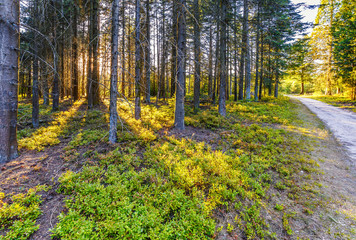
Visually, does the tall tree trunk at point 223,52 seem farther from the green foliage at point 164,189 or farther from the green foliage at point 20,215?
the green foliage at point 20,215

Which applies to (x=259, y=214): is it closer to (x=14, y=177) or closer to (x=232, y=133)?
(x=232, y=133)

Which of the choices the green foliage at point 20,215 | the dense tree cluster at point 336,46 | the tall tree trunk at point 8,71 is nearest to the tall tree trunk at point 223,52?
the tall tree trunk at point 8,71

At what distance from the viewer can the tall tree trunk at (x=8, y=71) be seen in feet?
12.0

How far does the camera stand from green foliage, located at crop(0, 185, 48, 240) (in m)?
2.25

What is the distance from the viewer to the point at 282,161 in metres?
5.40

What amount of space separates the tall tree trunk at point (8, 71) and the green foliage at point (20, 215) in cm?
190

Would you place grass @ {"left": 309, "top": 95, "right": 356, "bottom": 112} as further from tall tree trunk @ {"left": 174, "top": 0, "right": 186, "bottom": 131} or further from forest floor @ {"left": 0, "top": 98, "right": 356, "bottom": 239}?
tall tree trunk @ {"left": 174, "top": 0, "right": 186, "bottom": 131}

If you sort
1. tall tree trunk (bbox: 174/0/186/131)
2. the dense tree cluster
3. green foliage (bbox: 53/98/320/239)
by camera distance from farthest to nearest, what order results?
1. the dense tree cluster
2. tall tree trunk (bbox: 174/0/186/131)
3. green foliage (bbox: 53/98/320/239)

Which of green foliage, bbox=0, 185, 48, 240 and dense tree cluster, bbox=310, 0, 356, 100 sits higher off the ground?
dense tree cluster, bbox=310, 0, 356, 100

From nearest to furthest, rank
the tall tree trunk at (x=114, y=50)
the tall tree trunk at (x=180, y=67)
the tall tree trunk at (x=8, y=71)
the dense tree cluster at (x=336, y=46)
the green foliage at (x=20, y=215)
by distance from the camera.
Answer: the green foliage at (x=20, y=215), the tall tree trunk at (x=8, y=71), the tall tree trunk at (x=114, y=50), the tall tree trunk at (x=180, y=67), the dense tree cluster at (x=336, y=46)

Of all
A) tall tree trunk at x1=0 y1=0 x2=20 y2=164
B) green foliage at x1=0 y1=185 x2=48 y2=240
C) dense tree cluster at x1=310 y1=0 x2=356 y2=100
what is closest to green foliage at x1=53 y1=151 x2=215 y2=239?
green foliage at x1=0 y1=185 x2=48 y2=240

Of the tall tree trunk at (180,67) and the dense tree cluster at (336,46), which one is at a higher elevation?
the dense tree cluster at (336,46)

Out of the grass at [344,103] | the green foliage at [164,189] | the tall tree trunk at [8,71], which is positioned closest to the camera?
the green foliage at [164,189]

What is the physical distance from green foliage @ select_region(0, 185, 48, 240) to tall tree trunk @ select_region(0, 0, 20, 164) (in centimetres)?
190
